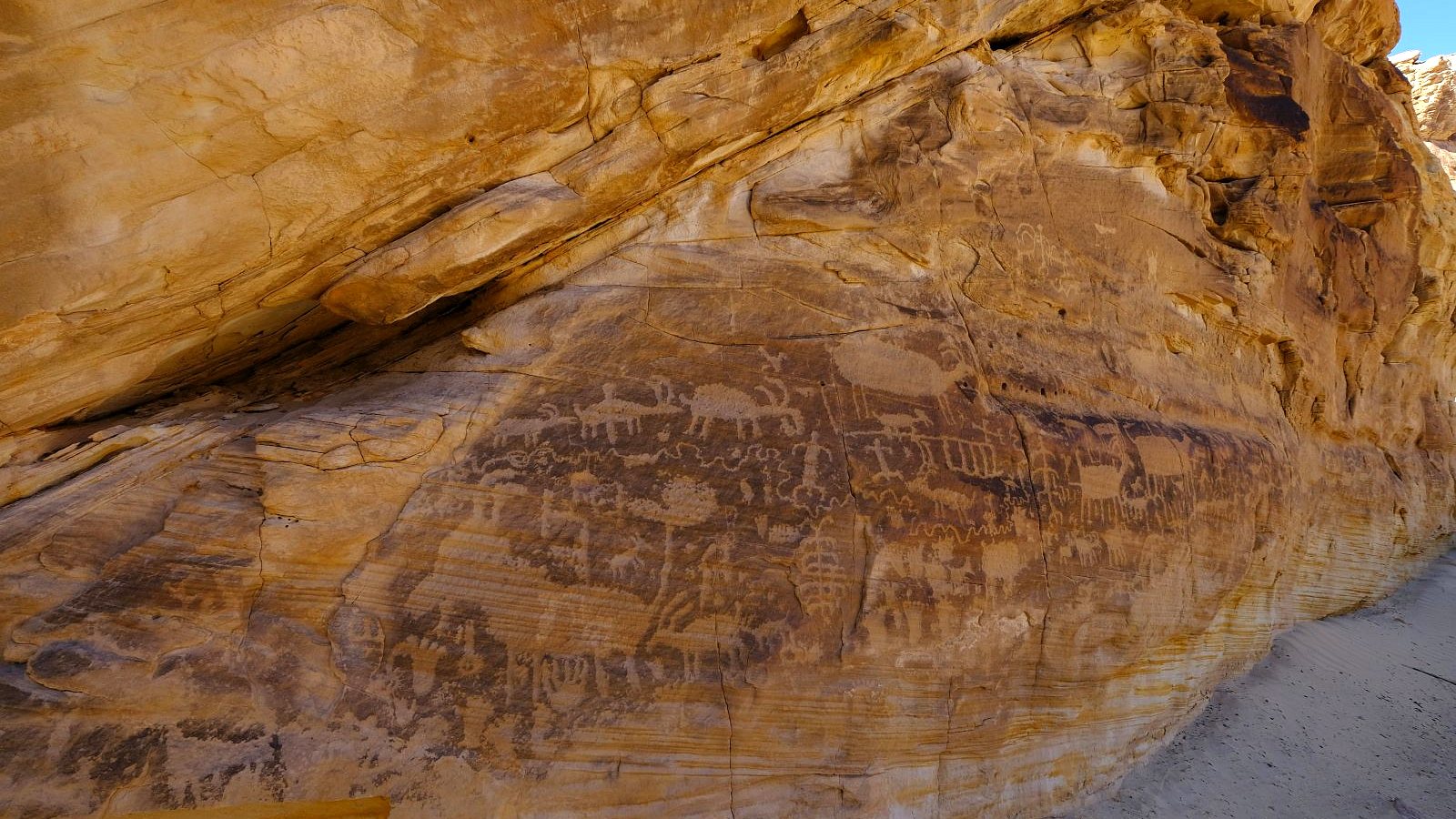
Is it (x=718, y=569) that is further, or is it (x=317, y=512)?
(x=718, y=569)

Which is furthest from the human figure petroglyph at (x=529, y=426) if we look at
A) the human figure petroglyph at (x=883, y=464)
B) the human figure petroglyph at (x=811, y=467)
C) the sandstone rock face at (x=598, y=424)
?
the human figure petroglyph at (x=883, y=464)

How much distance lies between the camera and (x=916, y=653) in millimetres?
4156

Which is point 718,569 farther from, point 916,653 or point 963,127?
point 963,127

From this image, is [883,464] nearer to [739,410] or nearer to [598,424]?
[739,410]

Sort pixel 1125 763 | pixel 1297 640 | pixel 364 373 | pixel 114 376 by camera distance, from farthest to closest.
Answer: pixel 1297 640 < pixel 1125 763 < pixel 364 373 < pixel 114 376

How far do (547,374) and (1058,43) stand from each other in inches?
193

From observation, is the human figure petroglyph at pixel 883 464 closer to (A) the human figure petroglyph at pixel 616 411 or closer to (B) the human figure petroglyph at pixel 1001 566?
(B) the human figure petroglyph at pixel 1001 566

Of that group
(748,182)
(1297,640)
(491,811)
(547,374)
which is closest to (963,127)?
(748,182)

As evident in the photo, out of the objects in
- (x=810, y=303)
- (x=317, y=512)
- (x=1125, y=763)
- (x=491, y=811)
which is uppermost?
(x=810, y=303)

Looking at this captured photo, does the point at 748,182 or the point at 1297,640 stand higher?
the point at 748,182

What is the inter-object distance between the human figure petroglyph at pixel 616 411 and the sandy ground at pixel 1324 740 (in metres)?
3.48

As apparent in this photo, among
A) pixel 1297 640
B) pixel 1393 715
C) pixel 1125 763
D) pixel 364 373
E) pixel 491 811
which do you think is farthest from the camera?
pixel 1297 640

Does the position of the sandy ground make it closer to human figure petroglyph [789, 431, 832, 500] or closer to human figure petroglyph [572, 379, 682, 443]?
human figure petroglyph [789, 431, 832, 500]

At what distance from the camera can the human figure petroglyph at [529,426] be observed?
3.79 m
